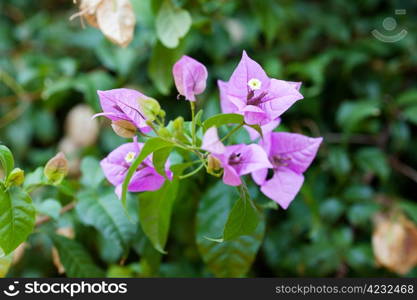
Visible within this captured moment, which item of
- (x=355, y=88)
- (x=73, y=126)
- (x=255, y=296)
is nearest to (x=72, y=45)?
(x=73, y=126)

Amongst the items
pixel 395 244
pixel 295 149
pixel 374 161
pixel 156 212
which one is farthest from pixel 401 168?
pixel 156 212

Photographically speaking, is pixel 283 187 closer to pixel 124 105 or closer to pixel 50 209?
pixel 124 105

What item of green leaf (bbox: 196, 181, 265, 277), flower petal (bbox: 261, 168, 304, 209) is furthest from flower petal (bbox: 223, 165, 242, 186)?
green leaf (bbox: 196, 181, 265, 277)

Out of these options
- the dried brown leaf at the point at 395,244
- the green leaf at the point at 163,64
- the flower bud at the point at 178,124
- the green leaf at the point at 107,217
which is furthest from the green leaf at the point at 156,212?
the dried brown leaf at the point at 395,244

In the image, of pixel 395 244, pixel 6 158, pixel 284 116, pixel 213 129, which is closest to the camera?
pixel 213 129

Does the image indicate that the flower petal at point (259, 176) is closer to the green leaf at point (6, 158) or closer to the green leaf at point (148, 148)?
the green leaf at point (148, 148)

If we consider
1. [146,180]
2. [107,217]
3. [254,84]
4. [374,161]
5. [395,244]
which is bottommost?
[395,244]
